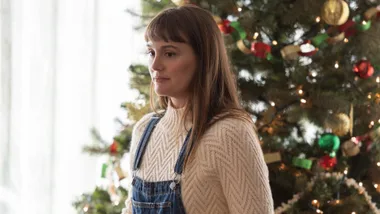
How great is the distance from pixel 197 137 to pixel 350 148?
47.7 inches

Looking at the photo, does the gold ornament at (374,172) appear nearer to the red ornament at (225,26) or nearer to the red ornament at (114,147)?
the red ornament at (225,26)

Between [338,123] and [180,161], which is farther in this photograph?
[338,123]

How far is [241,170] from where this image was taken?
4.54 ft

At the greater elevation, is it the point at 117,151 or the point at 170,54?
the point at 170,54

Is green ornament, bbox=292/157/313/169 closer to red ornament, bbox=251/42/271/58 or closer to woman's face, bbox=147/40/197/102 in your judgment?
red ornament, bbox=251/42/271/58

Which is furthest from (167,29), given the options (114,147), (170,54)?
(114,147)

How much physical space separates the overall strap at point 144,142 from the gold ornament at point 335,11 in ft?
3.11

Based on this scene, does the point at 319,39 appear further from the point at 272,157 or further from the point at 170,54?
the point at 170,54

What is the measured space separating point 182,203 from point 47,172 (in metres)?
1.55

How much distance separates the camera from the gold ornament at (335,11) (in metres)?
2.34

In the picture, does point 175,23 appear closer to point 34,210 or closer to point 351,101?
point 351,101

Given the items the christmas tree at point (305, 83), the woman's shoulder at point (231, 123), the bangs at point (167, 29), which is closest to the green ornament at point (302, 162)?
the christmas tree at point (305, 83)

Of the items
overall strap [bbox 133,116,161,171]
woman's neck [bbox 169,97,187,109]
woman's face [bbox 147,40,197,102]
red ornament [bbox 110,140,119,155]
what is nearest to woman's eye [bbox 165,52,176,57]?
woman's face [bbox 147,40,197,102]

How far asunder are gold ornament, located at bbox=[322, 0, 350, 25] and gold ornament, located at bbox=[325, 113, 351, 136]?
0.34 m
